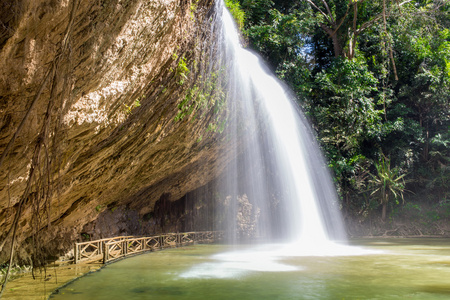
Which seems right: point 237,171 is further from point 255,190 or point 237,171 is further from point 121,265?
point 121,265

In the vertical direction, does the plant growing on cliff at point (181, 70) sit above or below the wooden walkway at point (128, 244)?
above

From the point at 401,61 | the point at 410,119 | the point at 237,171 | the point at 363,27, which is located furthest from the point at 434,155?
the point at 237,171

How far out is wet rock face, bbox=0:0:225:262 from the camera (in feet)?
14.1

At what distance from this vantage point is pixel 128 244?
42.6 feet

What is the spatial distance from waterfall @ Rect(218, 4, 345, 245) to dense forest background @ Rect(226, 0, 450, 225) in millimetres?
1283

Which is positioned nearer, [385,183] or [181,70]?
[181,70]

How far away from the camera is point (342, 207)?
910 inches

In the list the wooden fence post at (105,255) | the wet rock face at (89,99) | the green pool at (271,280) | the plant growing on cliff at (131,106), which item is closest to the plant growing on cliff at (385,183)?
the green pool at (271,280)

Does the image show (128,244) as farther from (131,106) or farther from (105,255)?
(131,106)

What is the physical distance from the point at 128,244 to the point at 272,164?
11.1 metres

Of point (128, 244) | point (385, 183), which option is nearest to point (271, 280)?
point (128, 244)

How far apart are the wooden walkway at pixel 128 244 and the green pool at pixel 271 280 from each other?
964 mm

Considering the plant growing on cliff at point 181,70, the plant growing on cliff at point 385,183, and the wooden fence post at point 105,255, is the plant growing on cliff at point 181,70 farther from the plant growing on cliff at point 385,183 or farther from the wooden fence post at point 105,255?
the plant growing on cliff at point 385,183

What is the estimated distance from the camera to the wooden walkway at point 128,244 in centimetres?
1094
